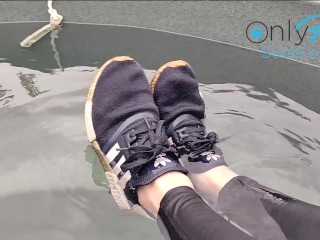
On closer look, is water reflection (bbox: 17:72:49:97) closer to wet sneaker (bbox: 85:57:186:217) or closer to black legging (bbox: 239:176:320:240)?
wet sneaker (bbox: 85:57:186:217)

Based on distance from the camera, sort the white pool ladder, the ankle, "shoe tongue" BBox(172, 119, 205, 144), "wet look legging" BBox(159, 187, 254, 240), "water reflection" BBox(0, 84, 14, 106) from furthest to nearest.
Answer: the white pool ladder → "water reflection" BBox(0, 84, 14, 106) → "shoe tongue" BBox(172, 119, 205, 144) → the ankle → "wet look legging" BBox(159, 187, 254, 240)

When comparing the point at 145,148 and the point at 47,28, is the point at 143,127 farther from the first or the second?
the point at 47,28

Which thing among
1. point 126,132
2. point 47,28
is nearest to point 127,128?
point 126,132

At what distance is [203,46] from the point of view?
134 cm

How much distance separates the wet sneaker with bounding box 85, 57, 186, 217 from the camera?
2.60ft

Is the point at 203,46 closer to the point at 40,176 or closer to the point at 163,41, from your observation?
the point at 163,41

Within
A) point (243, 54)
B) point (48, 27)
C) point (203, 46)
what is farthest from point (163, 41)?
point (48, 27)

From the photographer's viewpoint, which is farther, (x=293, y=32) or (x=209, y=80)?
(x=293, y=32)

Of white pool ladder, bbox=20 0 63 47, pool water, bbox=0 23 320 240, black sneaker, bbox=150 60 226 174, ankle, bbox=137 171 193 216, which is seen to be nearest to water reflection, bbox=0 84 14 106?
pool water, bbox=0 23 320 240

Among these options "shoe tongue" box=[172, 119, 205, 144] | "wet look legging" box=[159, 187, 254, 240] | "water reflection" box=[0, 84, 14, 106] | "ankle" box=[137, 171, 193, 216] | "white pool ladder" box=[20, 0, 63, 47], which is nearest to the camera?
"wet look legging" box=[159, 187, 254, 240]

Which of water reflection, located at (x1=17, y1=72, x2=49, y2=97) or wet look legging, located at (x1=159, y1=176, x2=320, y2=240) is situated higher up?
water reflection, located at (x1=17, y1=72, x2=49, y2=97)

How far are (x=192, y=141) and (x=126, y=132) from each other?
0.12 m

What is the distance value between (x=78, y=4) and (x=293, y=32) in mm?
664

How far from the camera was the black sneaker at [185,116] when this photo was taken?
835 millimetres
